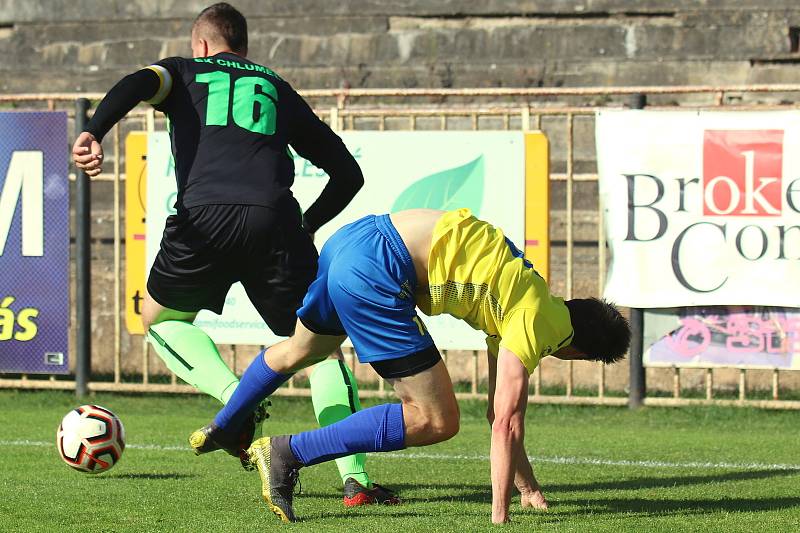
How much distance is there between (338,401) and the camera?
6066 millimetres

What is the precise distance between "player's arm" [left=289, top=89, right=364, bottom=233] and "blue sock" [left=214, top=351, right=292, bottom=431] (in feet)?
2.79

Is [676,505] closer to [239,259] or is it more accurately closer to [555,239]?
[239,259]

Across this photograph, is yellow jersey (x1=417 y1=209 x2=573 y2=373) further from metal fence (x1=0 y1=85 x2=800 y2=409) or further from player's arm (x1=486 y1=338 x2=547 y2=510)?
metal fence (x1=0 y1=85 x2=800 y2=409)

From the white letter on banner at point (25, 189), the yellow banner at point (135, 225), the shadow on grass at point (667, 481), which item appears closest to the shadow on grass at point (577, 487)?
the shadow on grass at point (667, 481)

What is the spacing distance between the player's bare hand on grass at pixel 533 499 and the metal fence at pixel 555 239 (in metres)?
4.59

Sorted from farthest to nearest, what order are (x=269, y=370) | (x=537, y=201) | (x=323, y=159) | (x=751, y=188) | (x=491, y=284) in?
(x=537, y=201)
(x=751, y=188)
(x=323, y=159)
(x=269, y=370)
(x=491, y=284)

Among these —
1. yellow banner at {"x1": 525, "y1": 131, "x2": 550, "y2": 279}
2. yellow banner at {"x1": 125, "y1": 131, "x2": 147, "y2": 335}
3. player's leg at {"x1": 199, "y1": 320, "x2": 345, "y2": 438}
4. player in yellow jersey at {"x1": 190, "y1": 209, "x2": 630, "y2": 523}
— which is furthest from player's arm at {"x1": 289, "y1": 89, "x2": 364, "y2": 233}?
yellow banner at {"x1": 125, "y1": 131, "x2": 147, "y2": 335}

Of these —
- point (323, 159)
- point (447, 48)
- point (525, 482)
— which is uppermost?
point (447, 48)

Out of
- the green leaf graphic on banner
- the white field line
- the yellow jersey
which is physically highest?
the green leaf graphic on banner

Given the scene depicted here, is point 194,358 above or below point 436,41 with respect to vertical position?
below

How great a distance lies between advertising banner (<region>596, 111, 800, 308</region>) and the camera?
9.77 m

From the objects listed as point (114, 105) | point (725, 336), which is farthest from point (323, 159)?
point (725, 336)

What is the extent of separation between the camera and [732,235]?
9828mm

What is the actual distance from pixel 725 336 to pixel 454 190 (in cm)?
215
